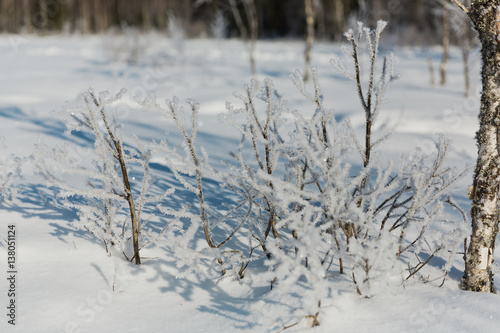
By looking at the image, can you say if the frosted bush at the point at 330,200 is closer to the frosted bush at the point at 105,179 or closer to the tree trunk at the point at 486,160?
the tree trunk at the point at 486,160

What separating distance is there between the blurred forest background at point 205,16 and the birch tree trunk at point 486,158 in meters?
20.3

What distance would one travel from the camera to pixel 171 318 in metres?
2.07

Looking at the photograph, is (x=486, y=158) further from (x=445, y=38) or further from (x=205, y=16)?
(x=205, y=16)

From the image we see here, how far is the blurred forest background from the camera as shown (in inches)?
1069

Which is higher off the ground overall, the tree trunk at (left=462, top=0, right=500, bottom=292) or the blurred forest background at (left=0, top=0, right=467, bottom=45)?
the blurred forest background at (left=0, top=0, right=467, bottom=45)

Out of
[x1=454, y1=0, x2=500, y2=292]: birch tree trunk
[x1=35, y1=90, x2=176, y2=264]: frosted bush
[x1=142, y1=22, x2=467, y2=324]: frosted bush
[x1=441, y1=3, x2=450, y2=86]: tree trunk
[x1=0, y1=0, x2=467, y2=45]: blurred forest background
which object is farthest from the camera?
[x1=0, y1=0, x2=467, y2=45]: blurred forest background

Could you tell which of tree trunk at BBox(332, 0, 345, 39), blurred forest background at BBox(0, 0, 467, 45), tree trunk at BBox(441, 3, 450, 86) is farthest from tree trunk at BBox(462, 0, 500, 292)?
blurred forest background at BBox(0, 0, 467, 45)

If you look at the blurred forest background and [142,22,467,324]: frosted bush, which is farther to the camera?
the blurred forest background

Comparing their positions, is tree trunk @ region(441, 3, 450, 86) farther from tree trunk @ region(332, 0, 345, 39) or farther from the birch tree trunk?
tree trunk @ region(332, 0, 345, 39)

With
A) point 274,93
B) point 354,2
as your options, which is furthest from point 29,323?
point 354,2

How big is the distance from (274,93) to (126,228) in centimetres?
121

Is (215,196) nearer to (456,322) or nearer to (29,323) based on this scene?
(29,323)

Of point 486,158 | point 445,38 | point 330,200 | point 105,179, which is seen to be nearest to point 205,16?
point 445,38

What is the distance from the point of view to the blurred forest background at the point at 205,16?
2714cm
